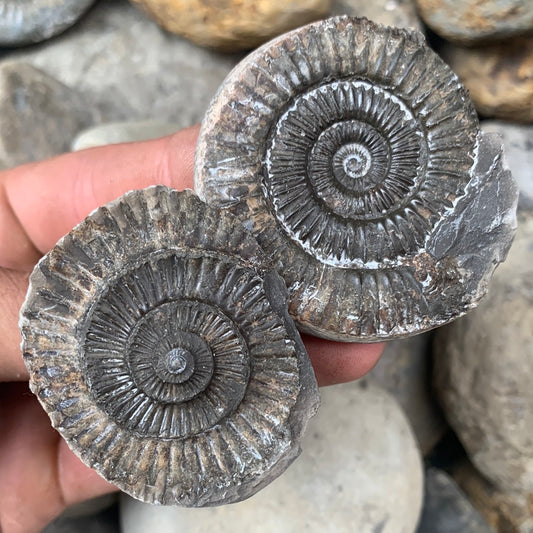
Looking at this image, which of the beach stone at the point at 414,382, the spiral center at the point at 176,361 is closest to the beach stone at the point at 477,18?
the beach stone at the point at 414,382

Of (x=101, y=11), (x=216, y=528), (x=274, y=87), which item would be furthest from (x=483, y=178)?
(x=101, y=11)

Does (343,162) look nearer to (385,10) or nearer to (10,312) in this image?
(10,312)

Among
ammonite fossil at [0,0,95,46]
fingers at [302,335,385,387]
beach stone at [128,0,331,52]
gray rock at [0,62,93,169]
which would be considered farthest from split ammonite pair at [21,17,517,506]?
ammonite fossil at [0,0,95,46]

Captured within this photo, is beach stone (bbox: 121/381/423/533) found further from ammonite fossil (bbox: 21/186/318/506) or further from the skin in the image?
ammonite fossil (bbox: 21/186/318/506)

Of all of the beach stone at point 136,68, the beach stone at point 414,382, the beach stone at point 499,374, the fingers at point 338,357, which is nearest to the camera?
the fingers at point 338,357

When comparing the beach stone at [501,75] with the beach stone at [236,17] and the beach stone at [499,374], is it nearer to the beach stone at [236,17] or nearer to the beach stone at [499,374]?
the beach stone at [499,374]

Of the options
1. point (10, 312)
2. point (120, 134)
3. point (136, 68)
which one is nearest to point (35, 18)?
point (136, 68)

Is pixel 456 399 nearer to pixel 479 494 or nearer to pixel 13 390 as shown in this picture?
pixel 479 494

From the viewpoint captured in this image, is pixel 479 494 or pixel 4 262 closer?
pixel 4 262
